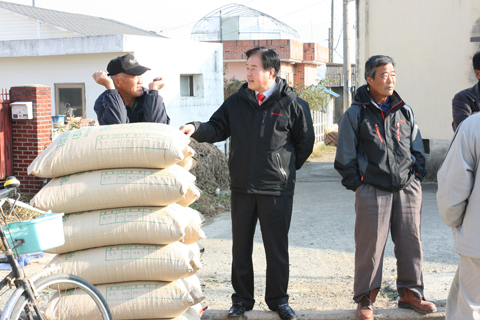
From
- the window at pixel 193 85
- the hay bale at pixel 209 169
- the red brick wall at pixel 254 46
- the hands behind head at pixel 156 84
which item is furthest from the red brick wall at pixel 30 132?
the red brick wall at pixel 254 46

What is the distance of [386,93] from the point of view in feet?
12.0

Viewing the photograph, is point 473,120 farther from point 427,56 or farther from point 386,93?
point 427,56

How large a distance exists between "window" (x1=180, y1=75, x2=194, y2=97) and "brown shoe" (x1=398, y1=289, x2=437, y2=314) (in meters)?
10.0

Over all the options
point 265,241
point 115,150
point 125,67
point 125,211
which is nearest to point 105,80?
point 125,67

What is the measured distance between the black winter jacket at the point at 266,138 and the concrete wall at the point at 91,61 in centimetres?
718

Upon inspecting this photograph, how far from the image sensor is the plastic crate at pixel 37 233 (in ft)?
8.81

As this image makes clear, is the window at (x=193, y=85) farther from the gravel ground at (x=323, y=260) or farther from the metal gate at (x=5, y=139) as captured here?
the gravel ground at (x=323, y=260)

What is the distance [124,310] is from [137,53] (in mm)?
8358

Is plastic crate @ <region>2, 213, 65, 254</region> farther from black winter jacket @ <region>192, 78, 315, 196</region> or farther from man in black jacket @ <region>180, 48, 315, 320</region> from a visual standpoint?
black winter jacket @ <region>192, 78, 315, 196</region>

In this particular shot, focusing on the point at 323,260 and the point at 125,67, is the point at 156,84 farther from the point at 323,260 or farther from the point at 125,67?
the point at 323,260

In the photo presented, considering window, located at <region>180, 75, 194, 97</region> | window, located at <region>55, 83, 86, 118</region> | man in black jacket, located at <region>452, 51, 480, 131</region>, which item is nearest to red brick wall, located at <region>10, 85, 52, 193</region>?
window, located at <region>55, 83, 86, 118</region>

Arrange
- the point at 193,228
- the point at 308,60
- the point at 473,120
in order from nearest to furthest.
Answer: the point at 473,120 → the point at 193,228 → the point at 308,60

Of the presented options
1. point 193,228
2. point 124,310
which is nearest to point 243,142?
point 193,228

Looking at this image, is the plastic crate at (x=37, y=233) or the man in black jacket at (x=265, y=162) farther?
the man in black jacket at (x=265, y=162)
